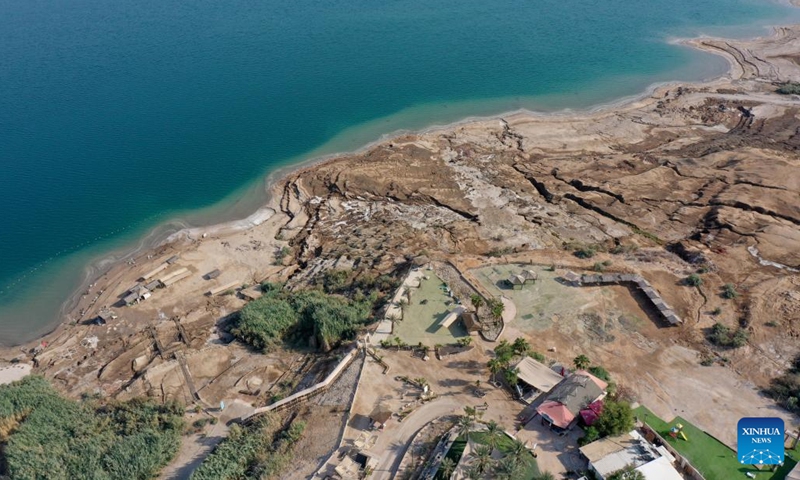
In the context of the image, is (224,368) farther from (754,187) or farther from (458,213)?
(754,187)

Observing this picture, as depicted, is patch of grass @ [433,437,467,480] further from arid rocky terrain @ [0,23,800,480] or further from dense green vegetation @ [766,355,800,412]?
dense green vegetation @ [766,355,800,412]

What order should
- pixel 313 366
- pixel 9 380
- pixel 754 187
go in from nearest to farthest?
pixel 313 366
pixel 9 380
pixel 754 187

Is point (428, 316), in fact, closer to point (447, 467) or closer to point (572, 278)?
point (572, 278)

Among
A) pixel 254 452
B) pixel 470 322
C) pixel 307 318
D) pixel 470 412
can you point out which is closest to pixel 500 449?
pixel 470 412

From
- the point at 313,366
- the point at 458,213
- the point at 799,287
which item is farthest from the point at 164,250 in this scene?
the point at 799,287

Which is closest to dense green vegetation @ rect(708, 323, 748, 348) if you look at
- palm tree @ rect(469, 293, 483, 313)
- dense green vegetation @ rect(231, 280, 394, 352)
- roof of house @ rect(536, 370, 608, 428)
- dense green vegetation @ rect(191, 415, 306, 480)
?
roof of house @ rect(536, 370, 608, 428)

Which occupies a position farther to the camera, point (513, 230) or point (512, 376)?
point (513, 230)

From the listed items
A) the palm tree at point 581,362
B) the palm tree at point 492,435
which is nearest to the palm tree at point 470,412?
the palm tree at point 492,435

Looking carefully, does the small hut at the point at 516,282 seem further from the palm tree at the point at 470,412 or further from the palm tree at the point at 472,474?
the palm tree at the point at 472,474
